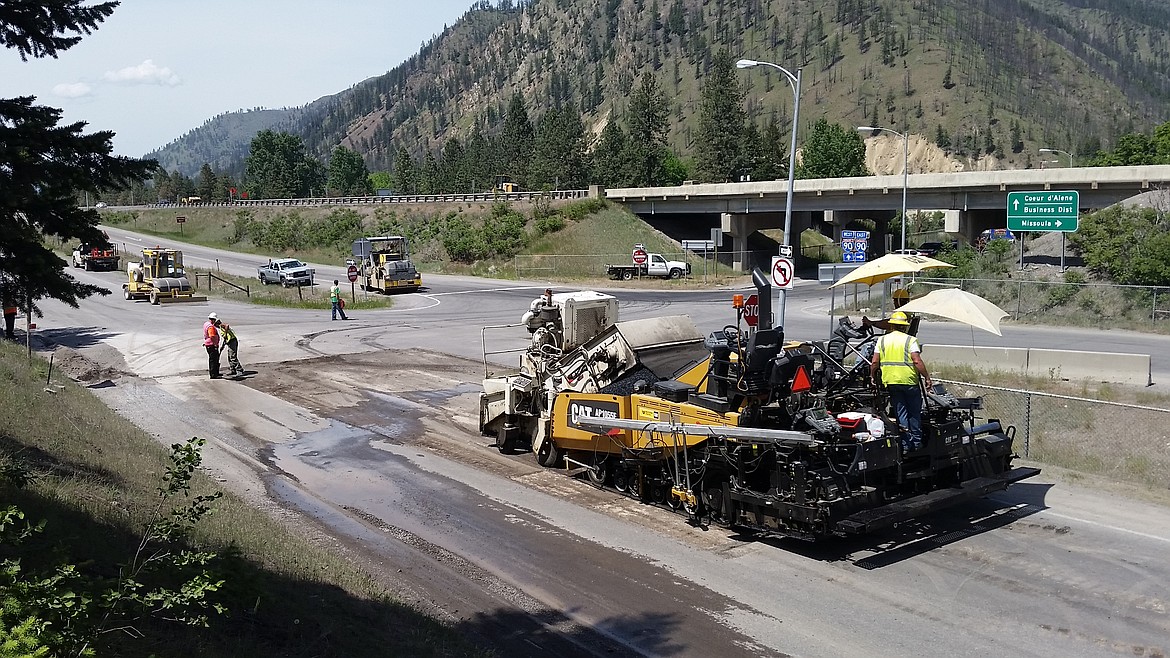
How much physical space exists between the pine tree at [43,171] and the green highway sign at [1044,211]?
35.4 meters

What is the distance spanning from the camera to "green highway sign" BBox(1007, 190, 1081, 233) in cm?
3550

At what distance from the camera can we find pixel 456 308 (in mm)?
41406

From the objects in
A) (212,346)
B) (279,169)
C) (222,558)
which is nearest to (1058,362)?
(222,558)

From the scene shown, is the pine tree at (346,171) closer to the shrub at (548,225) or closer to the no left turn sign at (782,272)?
the shrub at (548,225)

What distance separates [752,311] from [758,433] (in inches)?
87.9

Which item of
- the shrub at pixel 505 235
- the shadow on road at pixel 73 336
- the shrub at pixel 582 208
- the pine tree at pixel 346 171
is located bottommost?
the shadow on road at pixel 73 336

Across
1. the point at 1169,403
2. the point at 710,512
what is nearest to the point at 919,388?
the point at 710,512

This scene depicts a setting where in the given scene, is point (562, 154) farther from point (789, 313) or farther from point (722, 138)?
point (789, 313)

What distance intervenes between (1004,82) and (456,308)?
184 metres

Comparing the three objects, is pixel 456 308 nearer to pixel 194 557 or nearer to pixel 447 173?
pixel 194 557

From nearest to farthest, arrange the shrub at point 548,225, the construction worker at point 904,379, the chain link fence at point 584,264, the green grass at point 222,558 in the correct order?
the green grass at point 222,558 → the construction worker at point 904,379 → the chain link fence at point 584,264 → the shrub at point 548,225

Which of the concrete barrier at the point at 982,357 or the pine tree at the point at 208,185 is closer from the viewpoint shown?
the concrete barrier at the point at 982,357

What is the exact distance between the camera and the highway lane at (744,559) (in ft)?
26.7

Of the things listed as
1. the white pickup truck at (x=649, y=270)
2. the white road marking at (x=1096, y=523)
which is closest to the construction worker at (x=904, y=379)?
the white road marking at (x=1096, y=523)
